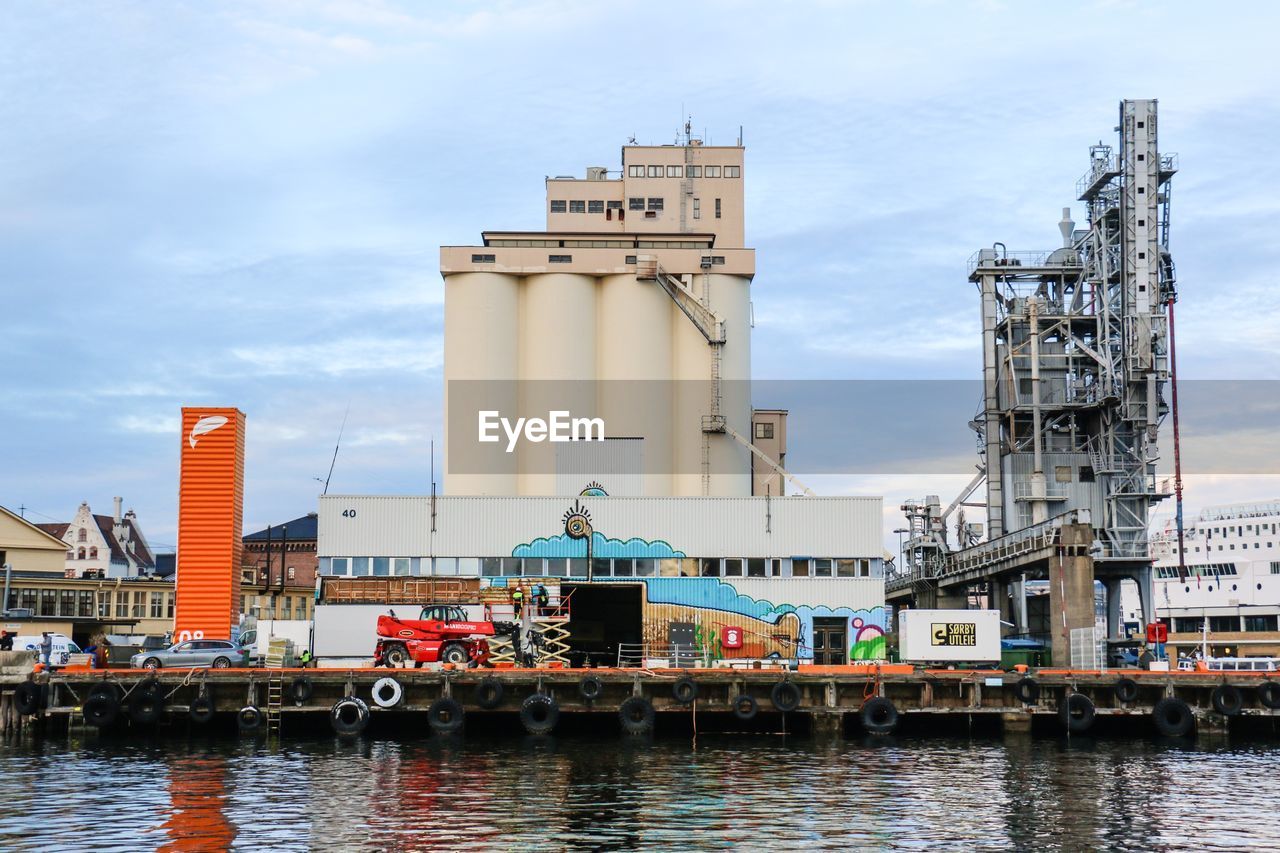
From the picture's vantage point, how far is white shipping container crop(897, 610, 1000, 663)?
55.3m

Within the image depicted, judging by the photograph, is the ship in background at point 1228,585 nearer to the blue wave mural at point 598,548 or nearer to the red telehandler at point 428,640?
the blue wave mural at point 598,548

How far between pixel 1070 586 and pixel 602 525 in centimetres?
2339

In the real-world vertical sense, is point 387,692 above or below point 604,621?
below

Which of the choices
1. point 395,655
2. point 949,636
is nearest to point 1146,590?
point 949,636

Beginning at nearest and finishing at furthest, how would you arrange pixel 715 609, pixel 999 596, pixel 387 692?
1. pixel 387 692
2. pixel 715 609
3. pixel 999 596

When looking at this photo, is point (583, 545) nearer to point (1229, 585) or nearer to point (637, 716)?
point (637, 716)

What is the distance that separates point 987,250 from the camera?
9381 cm

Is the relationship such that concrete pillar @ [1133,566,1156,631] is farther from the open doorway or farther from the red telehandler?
the red telehandler

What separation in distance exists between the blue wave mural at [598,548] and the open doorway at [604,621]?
1.74m

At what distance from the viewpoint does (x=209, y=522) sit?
2594 inches

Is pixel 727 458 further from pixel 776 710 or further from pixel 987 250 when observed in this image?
pixel 776 710

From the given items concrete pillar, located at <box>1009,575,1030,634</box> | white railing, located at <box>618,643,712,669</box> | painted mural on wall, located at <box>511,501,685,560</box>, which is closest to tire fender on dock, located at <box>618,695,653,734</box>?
white railing, located at <box>618,643,712,669</box>

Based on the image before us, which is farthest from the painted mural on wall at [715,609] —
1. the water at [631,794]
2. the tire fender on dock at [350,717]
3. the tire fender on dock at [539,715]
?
the tire fender on dock at [350,717]

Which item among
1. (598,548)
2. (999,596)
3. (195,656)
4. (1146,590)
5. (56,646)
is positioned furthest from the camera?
(999,596)
